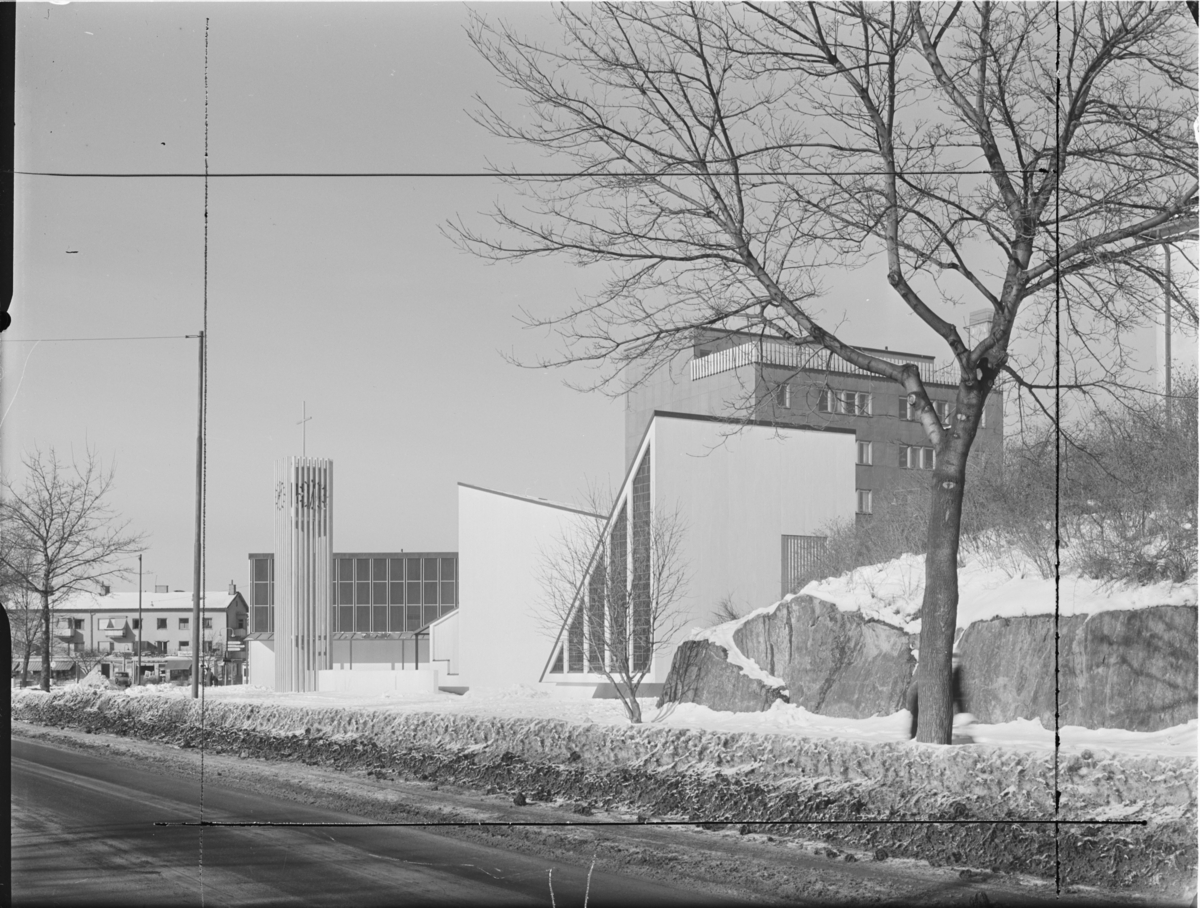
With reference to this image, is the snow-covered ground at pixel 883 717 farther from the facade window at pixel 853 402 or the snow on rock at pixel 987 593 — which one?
the facade window at pixel 853 402

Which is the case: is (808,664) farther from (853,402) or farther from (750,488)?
(853,402)

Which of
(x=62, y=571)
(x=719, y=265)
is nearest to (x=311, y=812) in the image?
(x=62, y=571)

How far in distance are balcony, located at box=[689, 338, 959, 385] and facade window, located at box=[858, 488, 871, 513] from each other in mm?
1075

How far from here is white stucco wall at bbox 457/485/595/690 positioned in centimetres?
821

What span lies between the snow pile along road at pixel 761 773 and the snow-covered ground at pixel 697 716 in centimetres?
9

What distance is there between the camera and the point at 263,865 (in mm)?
6754

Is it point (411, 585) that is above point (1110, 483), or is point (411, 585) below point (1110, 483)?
below

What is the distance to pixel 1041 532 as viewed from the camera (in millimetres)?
10289

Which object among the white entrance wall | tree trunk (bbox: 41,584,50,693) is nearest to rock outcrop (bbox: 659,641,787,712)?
the white entrance wall

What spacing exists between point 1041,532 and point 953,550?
191 centimetres

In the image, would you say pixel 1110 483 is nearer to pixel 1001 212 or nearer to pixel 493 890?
pixel 1001 212

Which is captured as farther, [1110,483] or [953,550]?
[1110,483]

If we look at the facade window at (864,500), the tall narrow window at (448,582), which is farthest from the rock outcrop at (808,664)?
the tall narrow window at (448,582)


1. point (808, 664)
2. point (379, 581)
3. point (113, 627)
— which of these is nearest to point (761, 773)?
point (808, 664)
